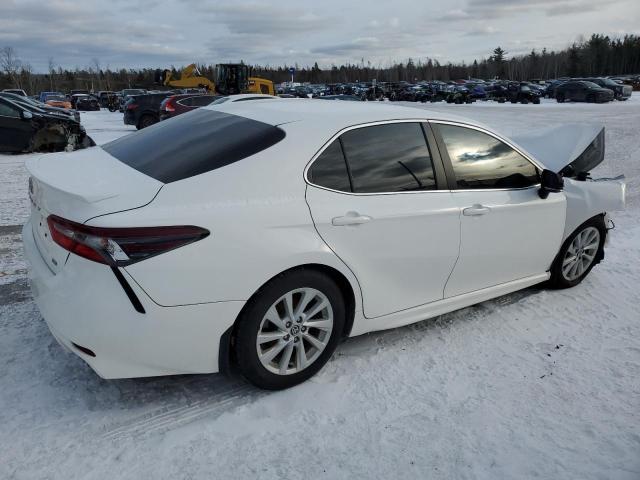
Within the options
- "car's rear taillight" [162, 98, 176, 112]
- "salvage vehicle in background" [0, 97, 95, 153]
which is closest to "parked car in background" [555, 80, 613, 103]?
"car's rear taillight" [162, 98, 176, 112]

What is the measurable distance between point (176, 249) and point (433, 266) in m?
1.68

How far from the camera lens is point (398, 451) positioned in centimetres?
250

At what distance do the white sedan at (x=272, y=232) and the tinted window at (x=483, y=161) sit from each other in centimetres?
1

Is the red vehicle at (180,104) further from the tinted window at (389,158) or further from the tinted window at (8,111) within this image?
the tinted window at (389,158)

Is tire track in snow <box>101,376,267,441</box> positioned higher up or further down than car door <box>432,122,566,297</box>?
further down

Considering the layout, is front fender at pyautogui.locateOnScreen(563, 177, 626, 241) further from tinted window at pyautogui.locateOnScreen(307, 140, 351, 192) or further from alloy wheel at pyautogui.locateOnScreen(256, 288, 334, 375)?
alloy wheel at pyautogui.locateOnScreen(256, 288, 334, 375)

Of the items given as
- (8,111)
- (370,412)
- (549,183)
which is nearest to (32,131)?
(8,111)

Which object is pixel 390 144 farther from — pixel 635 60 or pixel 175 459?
pixel 635 60

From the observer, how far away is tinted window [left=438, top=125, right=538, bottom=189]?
347cm

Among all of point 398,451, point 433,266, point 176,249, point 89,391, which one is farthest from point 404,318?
point 89,391

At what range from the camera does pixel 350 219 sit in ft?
9.43

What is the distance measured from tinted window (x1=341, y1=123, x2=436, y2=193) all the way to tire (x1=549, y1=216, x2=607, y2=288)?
5.59 feet

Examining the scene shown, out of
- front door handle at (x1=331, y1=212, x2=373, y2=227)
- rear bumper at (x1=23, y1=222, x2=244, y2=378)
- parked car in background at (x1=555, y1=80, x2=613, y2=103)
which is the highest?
parked car in background at (x1=555, y1=80, x2=613, y2=103)

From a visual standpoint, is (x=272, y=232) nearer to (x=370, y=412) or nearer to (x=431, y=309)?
(x=370, y=412)
